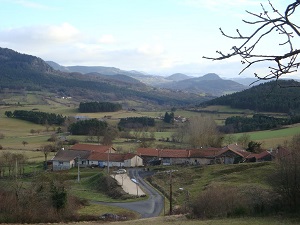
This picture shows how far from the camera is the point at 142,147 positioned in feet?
236

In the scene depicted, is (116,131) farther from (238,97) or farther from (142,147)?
(238,97)

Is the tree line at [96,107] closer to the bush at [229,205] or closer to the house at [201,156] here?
the house at [201,156]

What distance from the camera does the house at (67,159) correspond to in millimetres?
62188

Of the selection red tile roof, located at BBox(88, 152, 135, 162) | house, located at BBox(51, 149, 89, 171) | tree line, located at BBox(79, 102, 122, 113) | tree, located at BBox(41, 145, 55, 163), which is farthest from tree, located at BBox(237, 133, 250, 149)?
tree line, located at BBox(79, 102, 122, 113)


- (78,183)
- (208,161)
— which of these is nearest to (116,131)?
(208,161)

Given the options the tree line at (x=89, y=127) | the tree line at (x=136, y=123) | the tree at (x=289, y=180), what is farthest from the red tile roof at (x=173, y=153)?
the tree at (x=289, y=180)

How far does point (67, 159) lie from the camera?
6269 centimetres

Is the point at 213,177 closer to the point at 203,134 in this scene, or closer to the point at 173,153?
the point at 173,153

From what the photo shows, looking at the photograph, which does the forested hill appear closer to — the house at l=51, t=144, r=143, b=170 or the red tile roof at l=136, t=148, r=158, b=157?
the red tile roof at l=136, t=148, r=158, b=157

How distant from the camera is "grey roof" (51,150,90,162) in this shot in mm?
62688

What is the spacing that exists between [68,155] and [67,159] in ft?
5.17

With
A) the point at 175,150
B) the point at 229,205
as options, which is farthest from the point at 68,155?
the point at 229,205

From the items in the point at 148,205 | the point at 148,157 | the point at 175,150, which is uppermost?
the point at 175,150

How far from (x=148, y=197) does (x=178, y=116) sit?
78348mm
